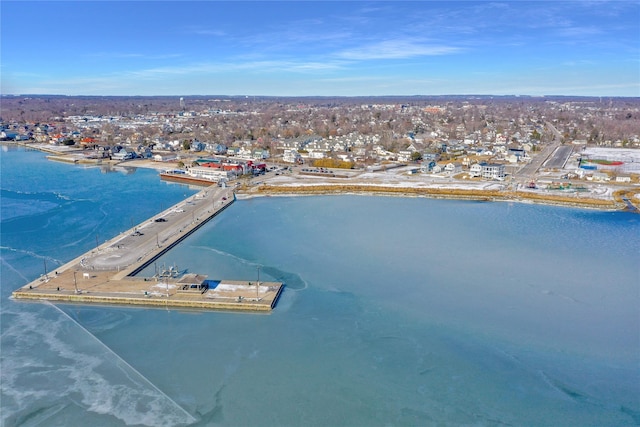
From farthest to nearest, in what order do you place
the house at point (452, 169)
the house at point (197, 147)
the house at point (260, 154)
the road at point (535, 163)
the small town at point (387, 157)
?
1. the house at point (197, 147)
2. the house at point (260, 154)
3. the house at point (452, 169)
4. the road at point (535, 163)
5. the small town at point (387, 157)

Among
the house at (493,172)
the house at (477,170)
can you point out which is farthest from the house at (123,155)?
the house at (493,172)

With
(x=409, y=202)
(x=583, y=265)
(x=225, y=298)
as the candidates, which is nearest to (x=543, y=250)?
(x=583, y=265)

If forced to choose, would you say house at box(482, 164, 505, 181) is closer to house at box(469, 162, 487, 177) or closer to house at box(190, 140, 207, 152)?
house at box(469, 162, 487, 177)

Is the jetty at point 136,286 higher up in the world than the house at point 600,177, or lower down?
lower down

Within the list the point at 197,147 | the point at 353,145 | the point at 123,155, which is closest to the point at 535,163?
the point at 353,145

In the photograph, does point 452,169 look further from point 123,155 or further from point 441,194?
point 123,155

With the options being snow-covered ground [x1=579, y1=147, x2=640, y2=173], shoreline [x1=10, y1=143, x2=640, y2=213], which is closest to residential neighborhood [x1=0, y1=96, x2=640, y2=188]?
snow-covered ground [x1=579, y1=147, x2=640, y2=173]

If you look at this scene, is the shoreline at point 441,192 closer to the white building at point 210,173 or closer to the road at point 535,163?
the white building at point 210,173
